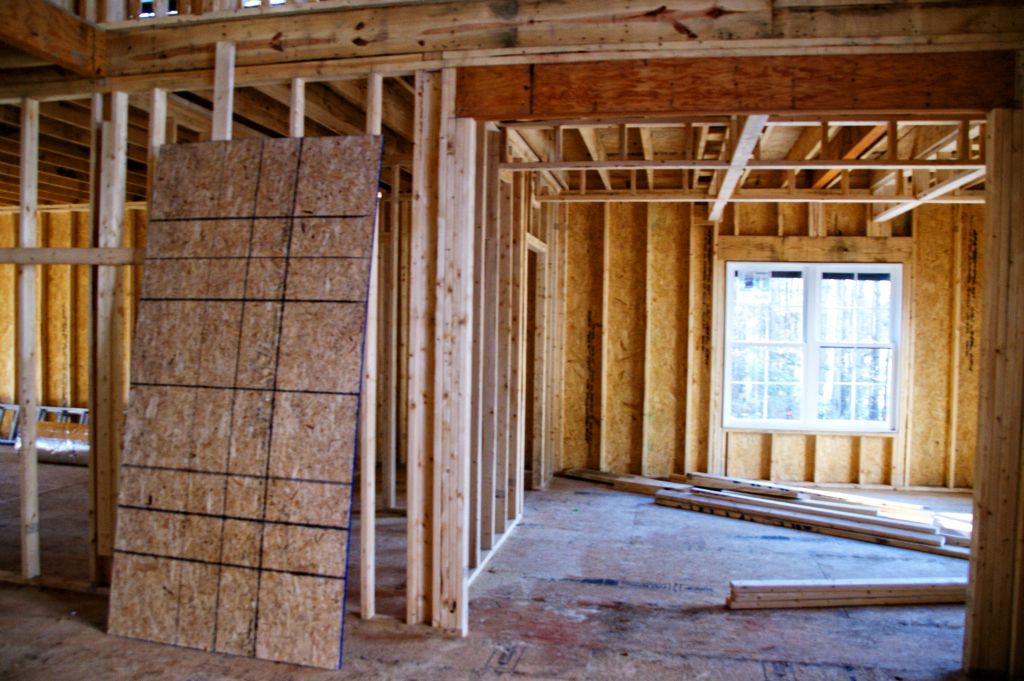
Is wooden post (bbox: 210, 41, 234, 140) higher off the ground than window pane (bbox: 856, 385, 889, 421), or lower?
higher

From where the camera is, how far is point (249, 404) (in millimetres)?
3889

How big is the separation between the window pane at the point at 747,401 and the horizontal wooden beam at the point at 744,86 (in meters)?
5.07

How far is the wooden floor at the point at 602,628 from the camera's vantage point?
141 inches

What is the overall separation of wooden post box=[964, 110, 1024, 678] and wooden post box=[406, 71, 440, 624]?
2860mm

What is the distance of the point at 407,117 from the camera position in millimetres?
5848

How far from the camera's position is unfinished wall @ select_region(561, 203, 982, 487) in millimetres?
7992

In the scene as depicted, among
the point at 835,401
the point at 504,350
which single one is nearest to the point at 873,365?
the point at 835,401

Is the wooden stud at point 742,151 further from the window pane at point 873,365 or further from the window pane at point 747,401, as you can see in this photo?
the window pane at point 873,365

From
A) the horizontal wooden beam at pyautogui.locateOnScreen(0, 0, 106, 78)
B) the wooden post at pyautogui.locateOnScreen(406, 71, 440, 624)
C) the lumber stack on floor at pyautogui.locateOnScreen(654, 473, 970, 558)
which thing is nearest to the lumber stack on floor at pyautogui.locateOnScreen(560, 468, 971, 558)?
the lumber stack on floor at pyautogui.locateOnScreen(654, 473, 970, 558)

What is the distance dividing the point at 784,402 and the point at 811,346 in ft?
2.36

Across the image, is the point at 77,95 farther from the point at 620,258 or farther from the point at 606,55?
the point at 620,258

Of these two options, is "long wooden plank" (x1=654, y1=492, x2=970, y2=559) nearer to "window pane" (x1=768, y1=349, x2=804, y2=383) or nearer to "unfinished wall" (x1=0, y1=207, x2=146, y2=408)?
"window pane" (x1=768, y1=349, x2=804, y2=383)

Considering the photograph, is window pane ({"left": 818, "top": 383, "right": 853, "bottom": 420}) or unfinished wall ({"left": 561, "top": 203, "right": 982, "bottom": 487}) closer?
unfinished wall ({"left": 561, "top": 203, "right": 982, "bottom": 487})

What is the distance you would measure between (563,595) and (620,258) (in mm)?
4801
